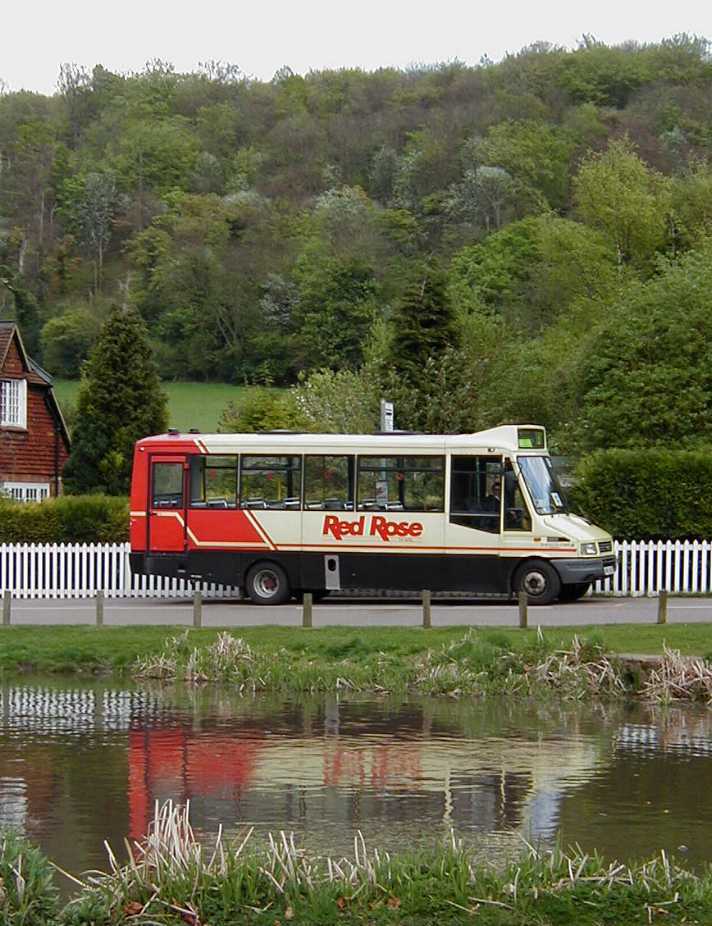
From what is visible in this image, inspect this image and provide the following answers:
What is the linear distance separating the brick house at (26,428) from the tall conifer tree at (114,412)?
3.74 metres

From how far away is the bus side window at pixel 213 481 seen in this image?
33.5 metres

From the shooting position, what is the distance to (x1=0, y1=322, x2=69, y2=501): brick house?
177 ft

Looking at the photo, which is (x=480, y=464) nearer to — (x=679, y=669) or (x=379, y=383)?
(x=679, y=669)

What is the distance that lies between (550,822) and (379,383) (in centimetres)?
3498

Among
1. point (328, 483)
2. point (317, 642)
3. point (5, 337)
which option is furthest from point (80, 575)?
point (5, 337)

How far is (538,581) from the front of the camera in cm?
3222

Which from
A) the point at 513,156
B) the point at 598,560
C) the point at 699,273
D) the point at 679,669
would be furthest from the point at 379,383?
the point at 513,156

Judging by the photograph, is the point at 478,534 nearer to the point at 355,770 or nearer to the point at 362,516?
the point at 362,516

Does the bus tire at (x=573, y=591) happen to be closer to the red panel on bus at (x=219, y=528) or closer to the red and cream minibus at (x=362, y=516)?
the red and cream minibus at (x=362, y=516)

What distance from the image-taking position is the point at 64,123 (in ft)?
409

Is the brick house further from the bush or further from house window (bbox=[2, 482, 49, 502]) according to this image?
the bush

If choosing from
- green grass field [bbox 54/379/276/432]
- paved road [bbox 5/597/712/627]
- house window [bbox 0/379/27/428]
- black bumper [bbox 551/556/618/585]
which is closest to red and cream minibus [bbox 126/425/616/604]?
black bumper [bbox 551/556/618/585]

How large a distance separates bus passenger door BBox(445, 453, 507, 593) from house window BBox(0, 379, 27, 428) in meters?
25.4

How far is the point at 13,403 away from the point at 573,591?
89.2 feet
